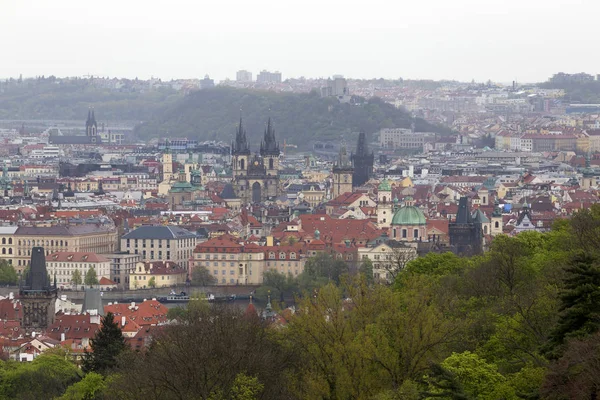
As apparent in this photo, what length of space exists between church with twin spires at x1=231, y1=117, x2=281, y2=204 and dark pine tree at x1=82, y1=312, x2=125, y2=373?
76.9 meters

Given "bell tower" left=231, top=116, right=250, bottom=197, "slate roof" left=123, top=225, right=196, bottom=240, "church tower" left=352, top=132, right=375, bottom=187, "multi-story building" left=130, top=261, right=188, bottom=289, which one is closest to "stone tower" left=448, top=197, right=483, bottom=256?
"multi-story building" left=130, top=261, right=188, bottom=289

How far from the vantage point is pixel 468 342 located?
32.1m

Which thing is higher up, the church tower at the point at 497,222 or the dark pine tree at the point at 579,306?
the dark pine tree at the point at 579,306

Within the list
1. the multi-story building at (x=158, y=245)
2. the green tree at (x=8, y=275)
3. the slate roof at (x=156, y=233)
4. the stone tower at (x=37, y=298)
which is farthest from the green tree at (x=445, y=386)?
the slate roof at (x=156, y=233)

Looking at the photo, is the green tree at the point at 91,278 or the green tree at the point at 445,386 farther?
the green tree at the point at 91,278

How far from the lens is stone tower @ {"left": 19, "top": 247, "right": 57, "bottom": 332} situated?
58625mm

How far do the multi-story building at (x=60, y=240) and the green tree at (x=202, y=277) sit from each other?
770 centimetres

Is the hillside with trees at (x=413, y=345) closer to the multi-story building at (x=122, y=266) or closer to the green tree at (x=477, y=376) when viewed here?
the green tree at (x=477, y=376)

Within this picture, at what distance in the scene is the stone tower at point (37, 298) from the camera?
58.6 meters

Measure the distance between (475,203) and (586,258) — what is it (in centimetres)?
8111

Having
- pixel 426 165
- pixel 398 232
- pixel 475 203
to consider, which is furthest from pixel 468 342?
pixel 426 165

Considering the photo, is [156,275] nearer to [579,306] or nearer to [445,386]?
[445,386]

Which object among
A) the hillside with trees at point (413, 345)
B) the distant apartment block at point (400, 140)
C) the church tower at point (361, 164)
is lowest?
the distant apartment block at point (400, 140)

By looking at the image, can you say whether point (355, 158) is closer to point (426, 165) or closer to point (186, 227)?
point (426, 165)
